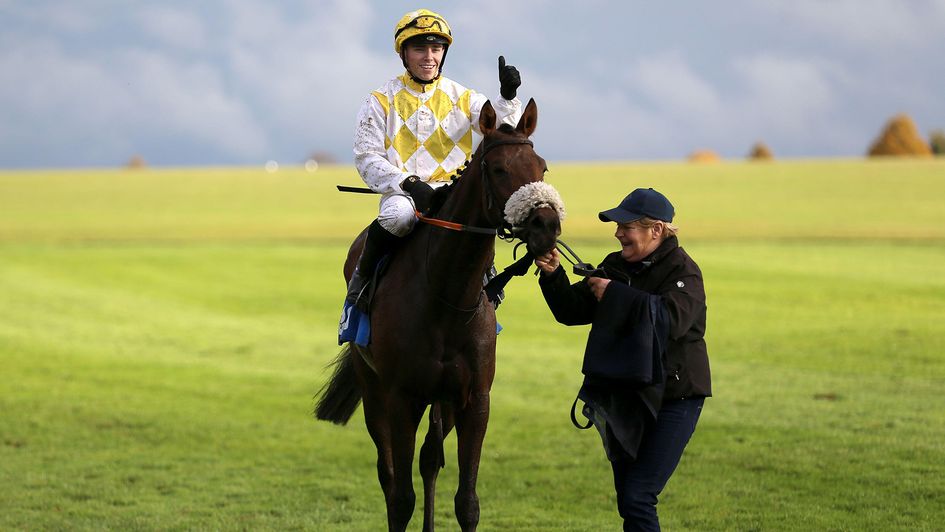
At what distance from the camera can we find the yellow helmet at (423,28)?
660 cm

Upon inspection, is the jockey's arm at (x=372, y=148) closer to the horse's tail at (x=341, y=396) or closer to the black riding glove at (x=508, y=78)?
the black riding glove at (x=508, y=78)

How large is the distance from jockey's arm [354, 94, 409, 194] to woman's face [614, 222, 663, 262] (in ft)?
4.92

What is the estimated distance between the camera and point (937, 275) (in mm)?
25781

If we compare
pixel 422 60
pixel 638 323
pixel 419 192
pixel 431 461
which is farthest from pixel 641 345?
pixel 431 461

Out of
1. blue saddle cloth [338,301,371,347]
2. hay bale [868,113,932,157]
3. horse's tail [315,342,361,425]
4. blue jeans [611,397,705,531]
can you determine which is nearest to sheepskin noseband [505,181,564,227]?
blue jeans [611,397,705,531]

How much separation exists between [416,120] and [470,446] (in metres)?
1.88

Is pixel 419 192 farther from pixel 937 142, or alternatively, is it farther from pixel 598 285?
pixel 937 142

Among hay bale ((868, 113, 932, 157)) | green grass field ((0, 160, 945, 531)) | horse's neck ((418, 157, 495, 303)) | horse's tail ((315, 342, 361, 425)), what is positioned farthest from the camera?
hay bale ((868, 113, 932, 157))

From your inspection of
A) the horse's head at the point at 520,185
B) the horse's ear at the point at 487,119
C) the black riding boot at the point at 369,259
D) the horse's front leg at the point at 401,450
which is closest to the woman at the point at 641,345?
the horse's head at the point at 520,185

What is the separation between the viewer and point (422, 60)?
666 centimetres

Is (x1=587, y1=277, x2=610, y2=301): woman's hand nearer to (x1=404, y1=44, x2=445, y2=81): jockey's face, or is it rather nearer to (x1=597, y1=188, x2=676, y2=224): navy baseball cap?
(x1=597, y1=188, x2=676, y2=224): navy baseball cap

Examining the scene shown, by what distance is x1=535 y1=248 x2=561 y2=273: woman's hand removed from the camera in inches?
205

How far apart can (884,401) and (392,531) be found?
794 centimetres

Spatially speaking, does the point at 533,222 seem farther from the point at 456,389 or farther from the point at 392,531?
the point at 392,531
